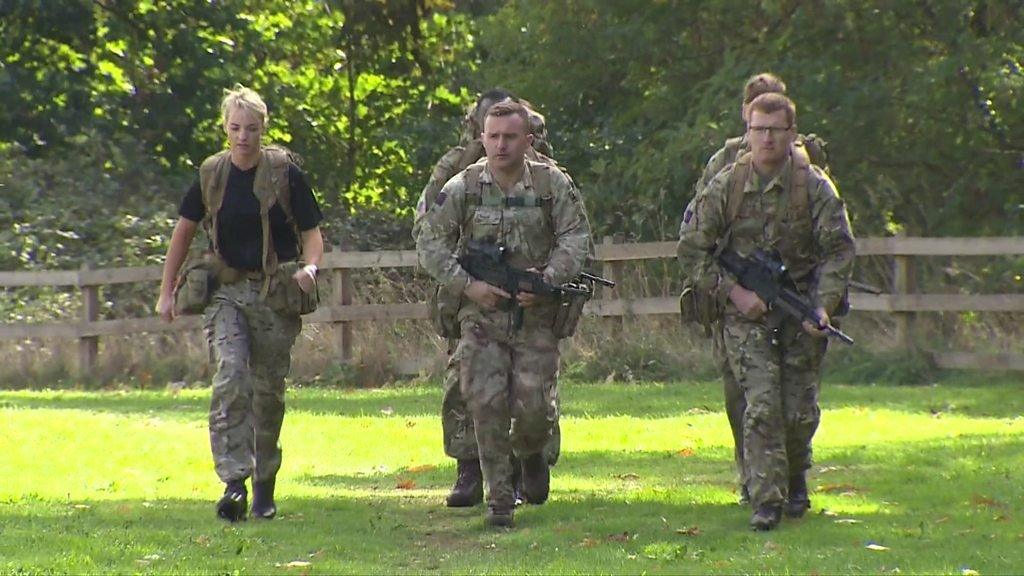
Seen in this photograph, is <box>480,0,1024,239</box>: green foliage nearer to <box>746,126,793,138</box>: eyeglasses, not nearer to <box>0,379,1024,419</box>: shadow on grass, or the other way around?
<box>0,379,1024,419</box>: shadow on grass

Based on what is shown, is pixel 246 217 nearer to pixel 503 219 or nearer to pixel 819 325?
pixel 503 219

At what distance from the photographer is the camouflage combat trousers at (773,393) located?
366 inches

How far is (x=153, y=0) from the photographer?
30859 mm

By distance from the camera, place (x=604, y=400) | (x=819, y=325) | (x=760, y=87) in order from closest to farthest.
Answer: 1. (x=819, y=325)
2. (x=760, y=87)
3. (x=604, y=400)

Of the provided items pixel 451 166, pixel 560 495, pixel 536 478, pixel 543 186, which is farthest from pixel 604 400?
pixel 543 186

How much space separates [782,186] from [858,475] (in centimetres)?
304

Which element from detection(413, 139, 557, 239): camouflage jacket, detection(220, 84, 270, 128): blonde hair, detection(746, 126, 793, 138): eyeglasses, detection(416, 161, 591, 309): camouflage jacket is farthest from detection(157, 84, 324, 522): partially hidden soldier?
detection(746, 126, 793, 138): eyeglasses

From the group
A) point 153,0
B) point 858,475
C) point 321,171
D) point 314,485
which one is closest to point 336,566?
point 314,485

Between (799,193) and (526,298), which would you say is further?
(526,298)

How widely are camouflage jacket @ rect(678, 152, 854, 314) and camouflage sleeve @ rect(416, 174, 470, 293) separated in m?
1.09

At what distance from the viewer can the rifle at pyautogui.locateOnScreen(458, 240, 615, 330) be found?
9703 mm

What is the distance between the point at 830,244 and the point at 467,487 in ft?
8.59

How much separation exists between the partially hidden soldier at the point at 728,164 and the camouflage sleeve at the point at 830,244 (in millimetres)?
590

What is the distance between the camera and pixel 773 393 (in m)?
9.35
